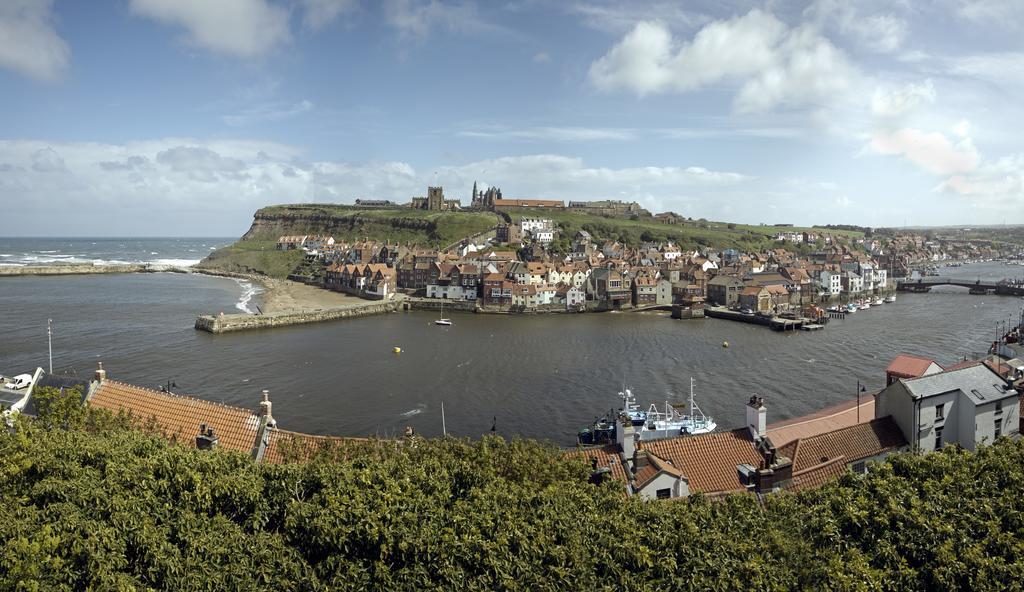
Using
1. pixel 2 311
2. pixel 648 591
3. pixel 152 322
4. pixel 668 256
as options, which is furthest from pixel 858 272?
pixel 2 311

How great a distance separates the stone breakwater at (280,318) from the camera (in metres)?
71.2

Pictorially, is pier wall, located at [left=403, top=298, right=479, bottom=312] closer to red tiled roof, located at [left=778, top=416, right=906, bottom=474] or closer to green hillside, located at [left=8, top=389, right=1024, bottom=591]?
red tiled roof, located at [left=778, top=416, right=906, bottom=474]

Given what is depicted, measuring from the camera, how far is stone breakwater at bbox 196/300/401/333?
234ft

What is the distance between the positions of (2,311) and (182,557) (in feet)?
304

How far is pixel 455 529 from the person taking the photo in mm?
12211

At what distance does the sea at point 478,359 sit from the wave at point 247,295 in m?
1.55

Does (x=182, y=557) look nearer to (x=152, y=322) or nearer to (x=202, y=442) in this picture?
(x=202, y=442)

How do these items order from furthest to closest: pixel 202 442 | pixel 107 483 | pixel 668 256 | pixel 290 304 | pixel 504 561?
pixel 668 256 → pixel 290 304 → pixel 202 442 → pixel 107 483 → pixel 504 561

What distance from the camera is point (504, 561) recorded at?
37.1 feet

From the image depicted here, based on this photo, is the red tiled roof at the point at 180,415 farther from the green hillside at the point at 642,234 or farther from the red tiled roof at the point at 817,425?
the green hillside at the point at 642,234

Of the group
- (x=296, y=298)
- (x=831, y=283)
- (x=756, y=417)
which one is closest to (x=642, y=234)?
(x=831, y=283)

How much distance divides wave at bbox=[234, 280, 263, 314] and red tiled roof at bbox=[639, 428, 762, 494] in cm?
7530

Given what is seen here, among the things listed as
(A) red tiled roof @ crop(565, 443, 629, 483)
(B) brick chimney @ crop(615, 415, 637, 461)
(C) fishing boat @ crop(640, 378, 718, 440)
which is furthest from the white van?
(C) fishing boat @ crop(640, 378, 718, 440)

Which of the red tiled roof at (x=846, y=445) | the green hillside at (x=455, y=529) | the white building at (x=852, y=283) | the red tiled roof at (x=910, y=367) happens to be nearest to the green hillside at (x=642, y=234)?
the white building at (x=852, y=283)
